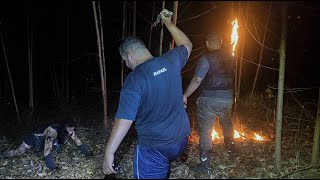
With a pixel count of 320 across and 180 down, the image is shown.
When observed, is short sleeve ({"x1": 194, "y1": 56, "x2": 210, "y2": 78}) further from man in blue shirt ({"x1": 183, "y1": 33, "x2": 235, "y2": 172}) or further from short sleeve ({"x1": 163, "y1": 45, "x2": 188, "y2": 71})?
short sleeve ({"x1": 163, "y1": 45, "x2": 188, "y2": 71})

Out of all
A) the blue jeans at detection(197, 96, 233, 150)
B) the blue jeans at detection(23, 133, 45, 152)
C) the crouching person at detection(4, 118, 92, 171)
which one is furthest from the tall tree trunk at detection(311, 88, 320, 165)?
the blue jeans at detection(23, 133, 45, 152)

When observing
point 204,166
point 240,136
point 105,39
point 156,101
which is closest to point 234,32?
point 240,136

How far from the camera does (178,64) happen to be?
172 inches

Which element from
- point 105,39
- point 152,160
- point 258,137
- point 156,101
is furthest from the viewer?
point 105,39

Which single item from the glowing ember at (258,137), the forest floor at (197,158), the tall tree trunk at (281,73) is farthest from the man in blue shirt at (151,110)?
the glowing ember at (258,137)

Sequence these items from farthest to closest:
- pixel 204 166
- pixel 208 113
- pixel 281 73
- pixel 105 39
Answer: pixel 105 39 → pixel 208 113 → pixel 204 166 → pixel 281 73

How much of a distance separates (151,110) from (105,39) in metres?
9.60

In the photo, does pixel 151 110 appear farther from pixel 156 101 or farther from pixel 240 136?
pixel 240 136

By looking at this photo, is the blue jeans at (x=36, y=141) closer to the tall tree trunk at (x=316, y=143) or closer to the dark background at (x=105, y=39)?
the dark background at (x=105, y=39)

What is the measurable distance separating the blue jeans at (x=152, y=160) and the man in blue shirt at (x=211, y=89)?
1667mm

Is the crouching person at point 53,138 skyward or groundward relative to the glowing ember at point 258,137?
skyward

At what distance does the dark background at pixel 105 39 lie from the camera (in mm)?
10929

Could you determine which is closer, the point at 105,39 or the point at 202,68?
the point at 202,68

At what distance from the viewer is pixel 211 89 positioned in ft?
20.0
